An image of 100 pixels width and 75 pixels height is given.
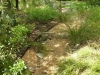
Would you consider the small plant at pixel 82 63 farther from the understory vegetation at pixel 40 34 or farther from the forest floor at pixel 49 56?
the forest floor at pixel 49 56

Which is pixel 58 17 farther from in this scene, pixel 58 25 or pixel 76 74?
pixel 76 74

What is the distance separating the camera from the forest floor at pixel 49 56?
4500 millimetres

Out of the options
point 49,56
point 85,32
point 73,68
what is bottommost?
point 49,56

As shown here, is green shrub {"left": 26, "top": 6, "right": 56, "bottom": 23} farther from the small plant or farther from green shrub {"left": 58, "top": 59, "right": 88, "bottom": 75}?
green shrub {"left": 58, "top": 59, "right": 88, "bottom": 75}


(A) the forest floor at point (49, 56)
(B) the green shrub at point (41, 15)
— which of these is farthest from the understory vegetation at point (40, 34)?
(A) the forest floor at point (49, 56)

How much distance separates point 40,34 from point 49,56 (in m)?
0.93

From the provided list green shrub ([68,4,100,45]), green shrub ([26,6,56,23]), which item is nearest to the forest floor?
green shrub ([68,4,100,45])

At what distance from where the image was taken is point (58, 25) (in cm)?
630

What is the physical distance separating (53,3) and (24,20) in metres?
0.98

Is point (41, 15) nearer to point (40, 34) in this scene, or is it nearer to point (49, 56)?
point (40, 34)

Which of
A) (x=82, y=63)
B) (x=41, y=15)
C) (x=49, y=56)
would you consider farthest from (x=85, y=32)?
(x=41, y=15)

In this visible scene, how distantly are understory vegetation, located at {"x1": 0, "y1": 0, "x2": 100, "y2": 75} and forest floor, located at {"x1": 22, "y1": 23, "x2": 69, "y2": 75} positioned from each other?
134 millimetres

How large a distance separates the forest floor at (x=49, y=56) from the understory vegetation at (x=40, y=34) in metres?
0.13

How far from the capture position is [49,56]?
490 cm
